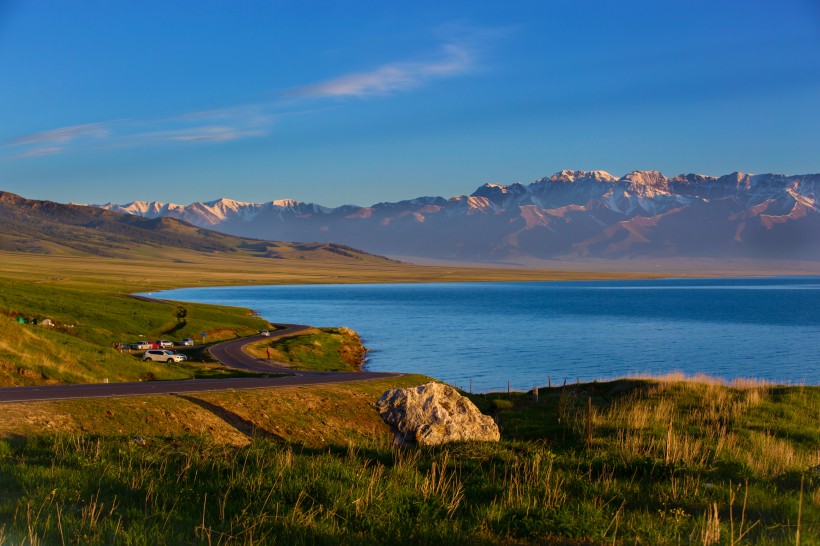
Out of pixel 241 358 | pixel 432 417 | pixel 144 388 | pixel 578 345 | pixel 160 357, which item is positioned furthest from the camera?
pixel 578 345

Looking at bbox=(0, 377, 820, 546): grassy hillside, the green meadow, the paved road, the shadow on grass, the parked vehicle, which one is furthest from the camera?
the parked vehicle

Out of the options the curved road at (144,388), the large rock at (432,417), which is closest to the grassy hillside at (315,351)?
the curved road at (144,388)

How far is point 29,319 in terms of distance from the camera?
8856 cm

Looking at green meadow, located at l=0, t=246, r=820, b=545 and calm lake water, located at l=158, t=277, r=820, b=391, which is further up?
green meadow, located at l=0, t=246, r=820, b=545

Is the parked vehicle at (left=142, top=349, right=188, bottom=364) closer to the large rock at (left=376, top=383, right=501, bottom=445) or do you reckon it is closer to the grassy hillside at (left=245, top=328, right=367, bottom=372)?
the grassy hillside at (left=245, top=328, right=367, bottom=372)

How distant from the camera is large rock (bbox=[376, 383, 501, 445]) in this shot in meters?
29.8

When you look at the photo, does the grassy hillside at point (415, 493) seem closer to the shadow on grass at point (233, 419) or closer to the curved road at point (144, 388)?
Result: the curved road at point (144, 388)

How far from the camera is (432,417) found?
30531 mm

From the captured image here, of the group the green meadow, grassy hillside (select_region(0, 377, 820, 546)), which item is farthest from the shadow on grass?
grassy hillside (select_region(0, 377, 820, 546))

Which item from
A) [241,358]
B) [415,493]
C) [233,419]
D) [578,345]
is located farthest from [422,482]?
[578,345]

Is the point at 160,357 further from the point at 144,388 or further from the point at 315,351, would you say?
the point at 144,388

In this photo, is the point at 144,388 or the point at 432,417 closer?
the point at 432,417

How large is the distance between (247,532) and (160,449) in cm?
822

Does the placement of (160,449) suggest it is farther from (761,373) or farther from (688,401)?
(761,373)
